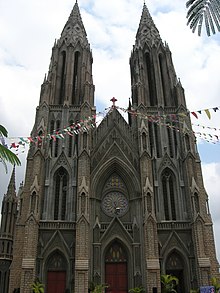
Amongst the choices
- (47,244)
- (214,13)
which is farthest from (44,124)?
(214,13)

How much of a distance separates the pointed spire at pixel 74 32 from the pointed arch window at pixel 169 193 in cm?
1844

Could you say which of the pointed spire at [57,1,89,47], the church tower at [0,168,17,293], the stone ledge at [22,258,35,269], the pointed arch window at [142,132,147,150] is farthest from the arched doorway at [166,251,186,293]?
the pointed spire at [57,1,89,47]

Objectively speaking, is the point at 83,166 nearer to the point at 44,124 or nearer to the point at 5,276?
the point at 44,124

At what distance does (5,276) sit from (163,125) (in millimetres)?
25165

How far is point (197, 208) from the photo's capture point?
26.0 metres

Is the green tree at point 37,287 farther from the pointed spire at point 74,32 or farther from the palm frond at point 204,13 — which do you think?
the pointed spire at point 74,32

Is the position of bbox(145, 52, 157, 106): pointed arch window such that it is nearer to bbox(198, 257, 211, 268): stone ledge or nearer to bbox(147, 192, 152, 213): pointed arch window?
bbox(147, 192, 152, 213): pointed arch window

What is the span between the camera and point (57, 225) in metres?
26.2

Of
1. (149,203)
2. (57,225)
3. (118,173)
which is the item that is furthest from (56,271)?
(118,173)

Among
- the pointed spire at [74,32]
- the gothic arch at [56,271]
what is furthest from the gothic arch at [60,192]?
the pointed spire at [74,32]

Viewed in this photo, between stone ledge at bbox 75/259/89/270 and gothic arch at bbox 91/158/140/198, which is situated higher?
gothic arch at bbox 91/158/140/198

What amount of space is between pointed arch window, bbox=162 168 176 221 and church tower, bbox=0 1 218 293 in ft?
0.30

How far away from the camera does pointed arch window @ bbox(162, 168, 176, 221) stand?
27.5 m

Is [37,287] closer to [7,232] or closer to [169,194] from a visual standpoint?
[169,194]
